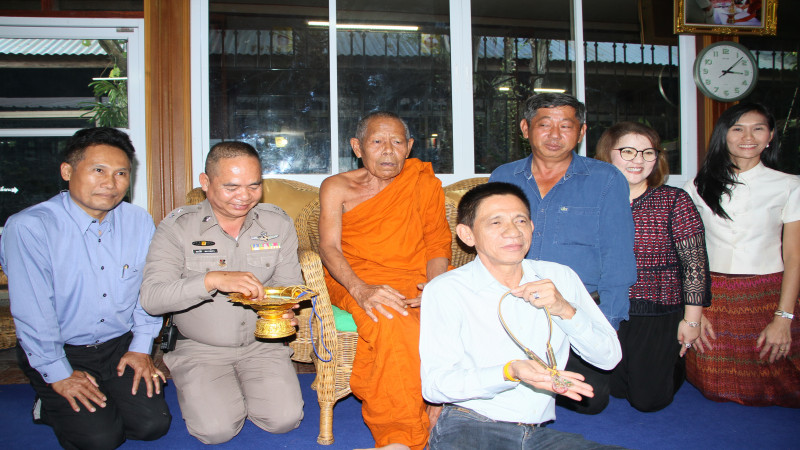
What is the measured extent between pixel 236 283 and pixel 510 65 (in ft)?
10.8

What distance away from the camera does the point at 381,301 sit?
6.73 ft

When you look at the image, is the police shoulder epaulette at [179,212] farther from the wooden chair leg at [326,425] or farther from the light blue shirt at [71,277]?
the wooden chair leg at [326,425]

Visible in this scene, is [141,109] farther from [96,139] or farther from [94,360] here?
[94,360]

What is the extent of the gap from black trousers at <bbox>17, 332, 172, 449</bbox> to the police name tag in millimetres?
732

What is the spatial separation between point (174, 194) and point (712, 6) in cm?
440

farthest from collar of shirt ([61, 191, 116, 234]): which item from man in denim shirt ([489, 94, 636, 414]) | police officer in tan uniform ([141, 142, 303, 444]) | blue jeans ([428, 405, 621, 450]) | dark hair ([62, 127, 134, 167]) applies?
man in denim shirt ([489, 94, 636, 414])

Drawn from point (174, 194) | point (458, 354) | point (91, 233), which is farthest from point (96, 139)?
point (458, 354)

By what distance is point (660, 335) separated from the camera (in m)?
2.59

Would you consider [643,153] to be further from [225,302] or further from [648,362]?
[225,302]

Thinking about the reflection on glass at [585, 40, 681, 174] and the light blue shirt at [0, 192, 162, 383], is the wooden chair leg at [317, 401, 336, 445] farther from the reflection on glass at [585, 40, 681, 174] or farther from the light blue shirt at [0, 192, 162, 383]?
the reflection on glass at [585, 40, 681, 174]

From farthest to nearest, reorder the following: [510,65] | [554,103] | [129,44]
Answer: [510,65], [129,44], [554,103]

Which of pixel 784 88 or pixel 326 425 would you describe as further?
pixel 784 88

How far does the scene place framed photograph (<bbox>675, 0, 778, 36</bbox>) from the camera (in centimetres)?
392

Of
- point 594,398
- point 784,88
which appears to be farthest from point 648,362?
point 784,88
